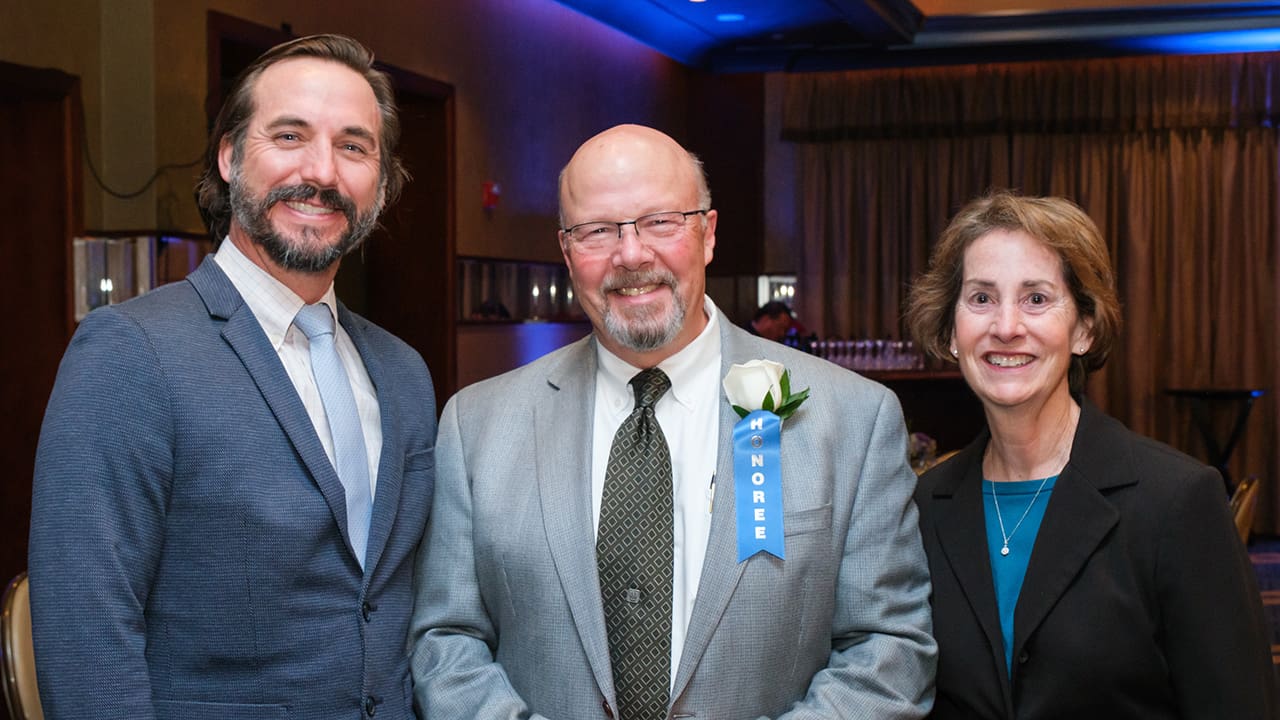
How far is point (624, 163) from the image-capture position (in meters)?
2.16

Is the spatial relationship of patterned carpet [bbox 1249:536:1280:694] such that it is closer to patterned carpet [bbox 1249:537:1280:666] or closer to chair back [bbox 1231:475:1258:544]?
patterned carpet [bbox 1249:537:1280:666]

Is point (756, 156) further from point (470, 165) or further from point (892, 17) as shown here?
point (470, 165)

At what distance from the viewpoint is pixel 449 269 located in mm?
7539

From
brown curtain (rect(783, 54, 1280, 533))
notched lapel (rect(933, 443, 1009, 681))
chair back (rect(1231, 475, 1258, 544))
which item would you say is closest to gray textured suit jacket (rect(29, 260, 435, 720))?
notched lapel (rect(933, 443, 1009, 681))

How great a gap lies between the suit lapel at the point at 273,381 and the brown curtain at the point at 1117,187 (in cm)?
878

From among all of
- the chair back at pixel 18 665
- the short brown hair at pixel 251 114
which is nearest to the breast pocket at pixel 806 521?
the short brown hair at pixel 251 114

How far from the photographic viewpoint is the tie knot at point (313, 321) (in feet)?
6.82

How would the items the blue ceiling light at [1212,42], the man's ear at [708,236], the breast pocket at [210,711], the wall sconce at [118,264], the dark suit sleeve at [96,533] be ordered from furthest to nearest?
the blue ceiling light at [1212,42] → the wall sconce at [118,264] → the man's ear at [708,236] → the breast pocket at [210,711] → the dark suit sleeve at [96,533]

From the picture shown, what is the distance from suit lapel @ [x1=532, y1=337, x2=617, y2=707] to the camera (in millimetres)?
2018

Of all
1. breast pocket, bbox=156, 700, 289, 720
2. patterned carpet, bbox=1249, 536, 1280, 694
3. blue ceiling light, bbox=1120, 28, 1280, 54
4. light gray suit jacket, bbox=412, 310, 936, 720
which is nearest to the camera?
breast pocket, bbox=156, 700, 289, 720

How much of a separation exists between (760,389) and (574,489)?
14.7 inches

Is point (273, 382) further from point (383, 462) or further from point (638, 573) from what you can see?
point (638, 573)

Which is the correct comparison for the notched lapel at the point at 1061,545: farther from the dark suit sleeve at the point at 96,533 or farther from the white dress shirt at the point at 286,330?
the dark suit sleeve at the point at 96,533

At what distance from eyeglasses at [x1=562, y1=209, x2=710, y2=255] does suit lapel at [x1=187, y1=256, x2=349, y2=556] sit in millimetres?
576
